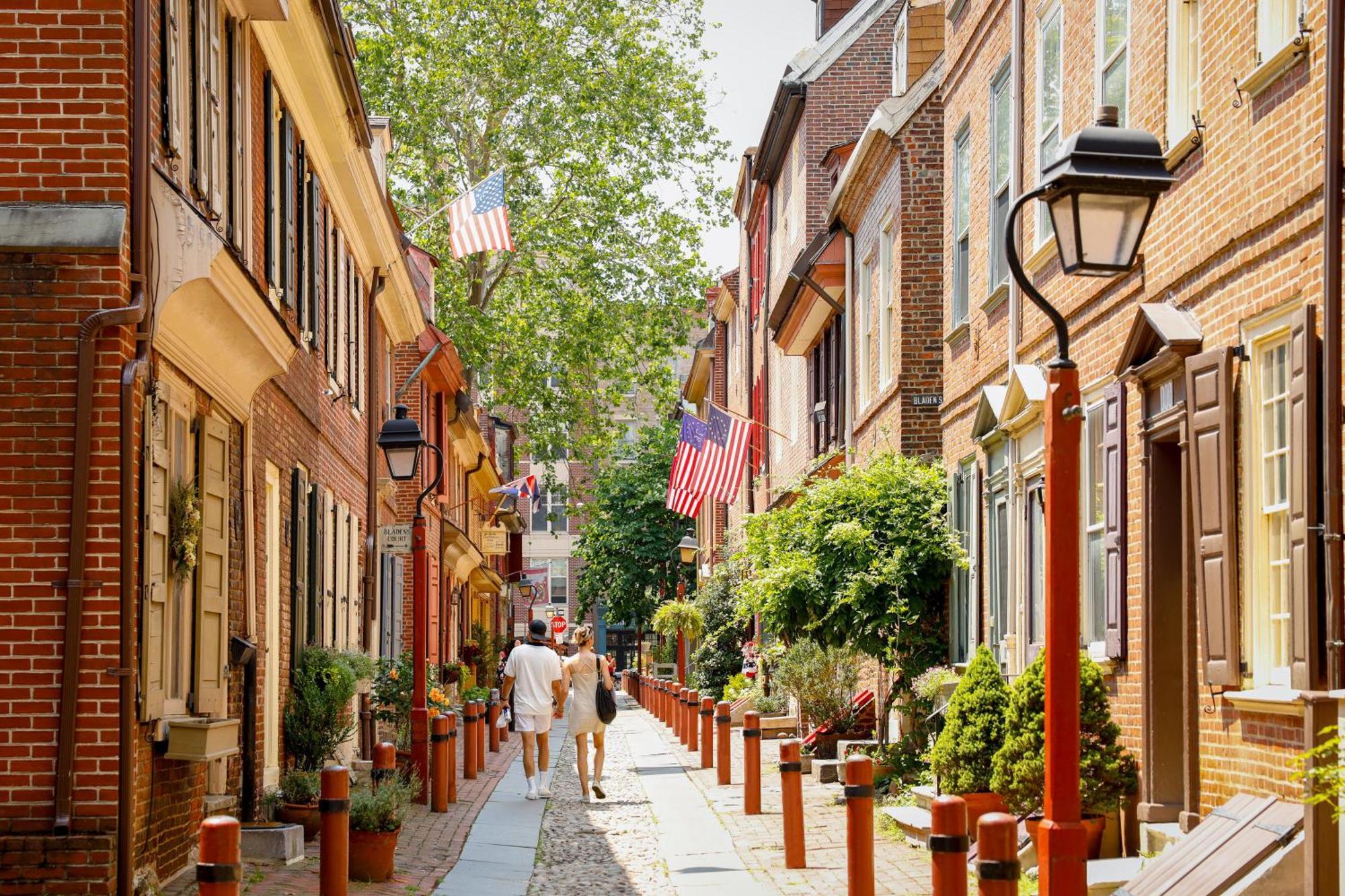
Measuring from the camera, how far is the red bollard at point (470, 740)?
64.0 feet

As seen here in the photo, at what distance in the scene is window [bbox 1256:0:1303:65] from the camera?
8.45m

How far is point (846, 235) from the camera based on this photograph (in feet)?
78.3

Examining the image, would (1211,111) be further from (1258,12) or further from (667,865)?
(667,865)

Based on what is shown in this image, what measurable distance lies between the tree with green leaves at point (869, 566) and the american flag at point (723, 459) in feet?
28.3

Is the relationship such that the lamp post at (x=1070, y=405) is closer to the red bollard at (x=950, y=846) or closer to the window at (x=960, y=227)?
the red bollard at (x=950, y=846)

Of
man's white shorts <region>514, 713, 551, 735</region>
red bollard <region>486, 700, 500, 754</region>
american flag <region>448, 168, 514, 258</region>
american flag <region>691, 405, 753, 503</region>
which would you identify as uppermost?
american flag <region>448, 168, 514, 258</region>

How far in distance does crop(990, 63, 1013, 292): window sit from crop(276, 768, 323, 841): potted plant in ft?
22.4

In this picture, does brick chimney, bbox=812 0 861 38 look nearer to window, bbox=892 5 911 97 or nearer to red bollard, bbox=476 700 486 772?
window, bbox=892 5 911 97

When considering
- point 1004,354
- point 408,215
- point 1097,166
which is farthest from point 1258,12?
point 408,215

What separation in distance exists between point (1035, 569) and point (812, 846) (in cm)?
286

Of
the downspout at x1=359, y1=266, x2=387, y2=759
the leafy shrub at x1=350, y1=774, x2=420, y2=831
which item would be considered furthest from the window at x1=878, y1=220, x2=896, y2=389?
the leafy shrub at x1=350, y1=774, x2=420, y2=831

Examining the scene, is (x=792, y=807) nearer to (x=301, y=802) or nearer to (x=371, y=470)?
(x=301, y=802)

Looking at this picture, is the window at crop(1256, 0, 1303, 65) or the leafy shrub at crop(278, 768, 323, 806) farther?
the leafy shrub at crop(278, 768, 323, 806)

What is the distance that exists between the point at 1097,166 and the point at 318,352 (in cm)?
1192
